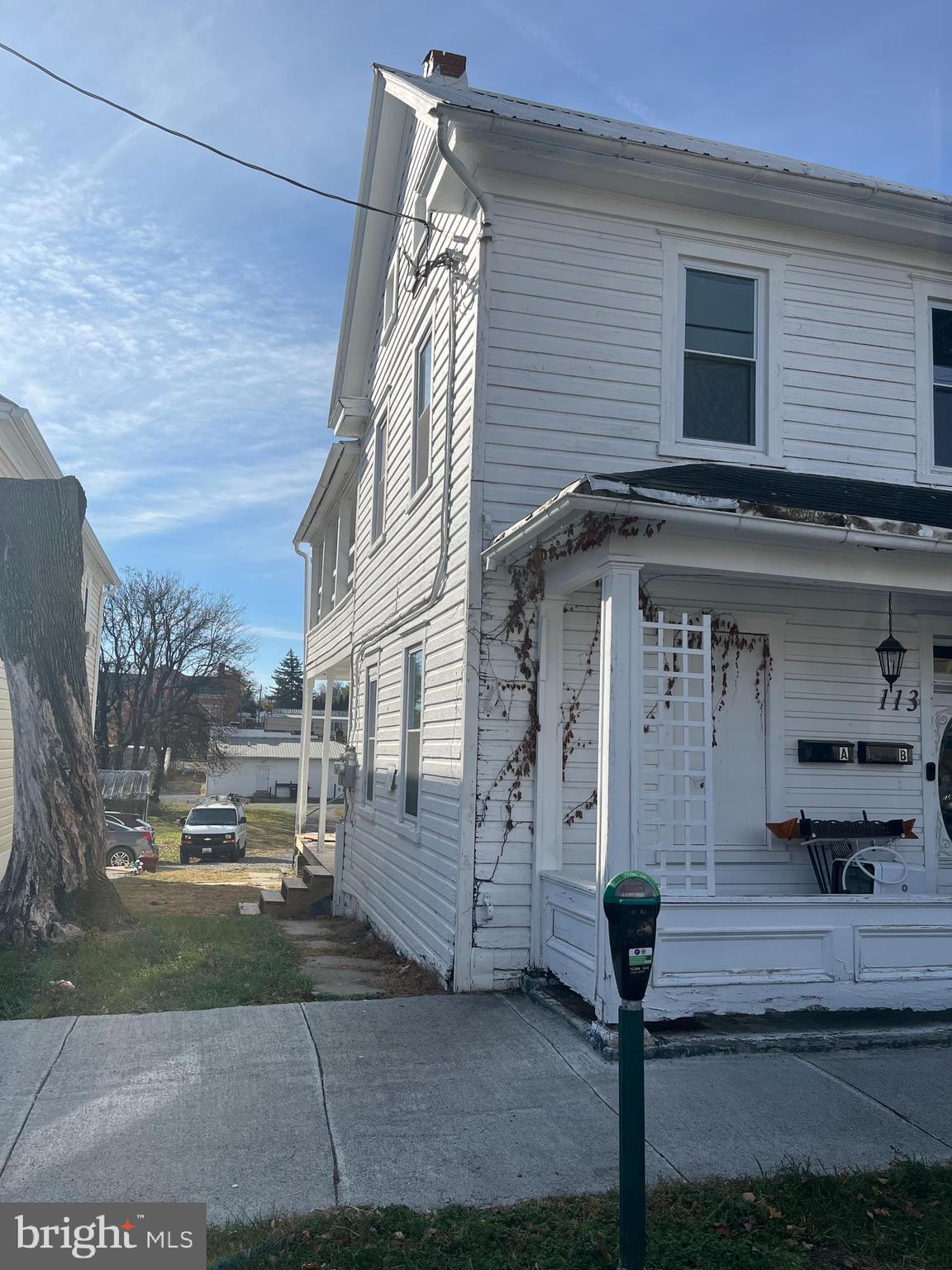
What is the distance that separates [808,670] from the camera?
817cm

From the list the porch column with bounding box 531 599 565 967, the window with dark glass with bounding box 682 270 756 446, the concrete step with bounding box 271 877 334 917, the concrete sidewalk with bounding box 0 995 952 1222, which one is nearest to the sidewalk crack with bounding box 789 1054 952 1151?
the concrete sidewalk with bounding box 0 995 952 1222

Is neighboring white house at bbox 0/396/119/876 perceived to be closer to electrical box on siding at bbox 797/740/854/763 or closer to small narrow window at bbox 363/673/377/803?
small narrow window at bbox 363/673/377/803

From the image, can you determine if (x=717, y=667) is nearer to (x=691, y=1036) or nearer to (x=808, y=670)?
(x=808, y=670)

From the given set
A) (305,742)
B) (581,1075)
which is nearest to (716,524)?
(581,1075)

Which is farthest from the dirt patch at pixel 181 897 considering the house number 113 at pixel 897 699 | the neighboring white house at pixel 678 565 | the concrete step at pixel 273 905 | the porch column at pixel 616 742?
the house number 113 at pixel 897 699

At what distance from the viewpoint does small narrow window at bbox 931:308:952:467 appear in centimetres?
870

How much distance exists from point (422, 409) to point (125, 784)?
1379 inches

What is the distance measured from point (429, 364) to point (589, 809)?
14.9 feet

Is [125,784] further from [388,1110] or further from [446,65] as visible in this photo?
[388,1110]

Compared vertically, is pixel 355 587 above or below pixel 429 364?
below

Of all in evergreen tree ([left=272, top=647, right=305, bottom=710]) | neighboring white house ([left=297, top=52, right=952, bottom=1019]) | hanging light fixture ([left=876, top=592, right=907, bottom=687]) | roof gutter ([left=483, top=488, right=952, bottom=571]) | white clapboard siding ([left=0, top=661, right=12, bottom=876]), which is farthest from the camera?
evergreen tree ([left=272, top=647, right=305, bottom=710])

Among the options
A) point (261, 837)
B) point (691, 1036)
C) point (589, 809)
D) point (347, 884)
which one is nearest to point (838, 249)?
point (589, 809)

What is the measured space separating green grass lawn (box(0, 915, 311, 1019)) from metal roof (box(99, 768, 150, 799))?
108ft

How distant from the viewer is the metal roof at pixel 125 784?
40.9 m
